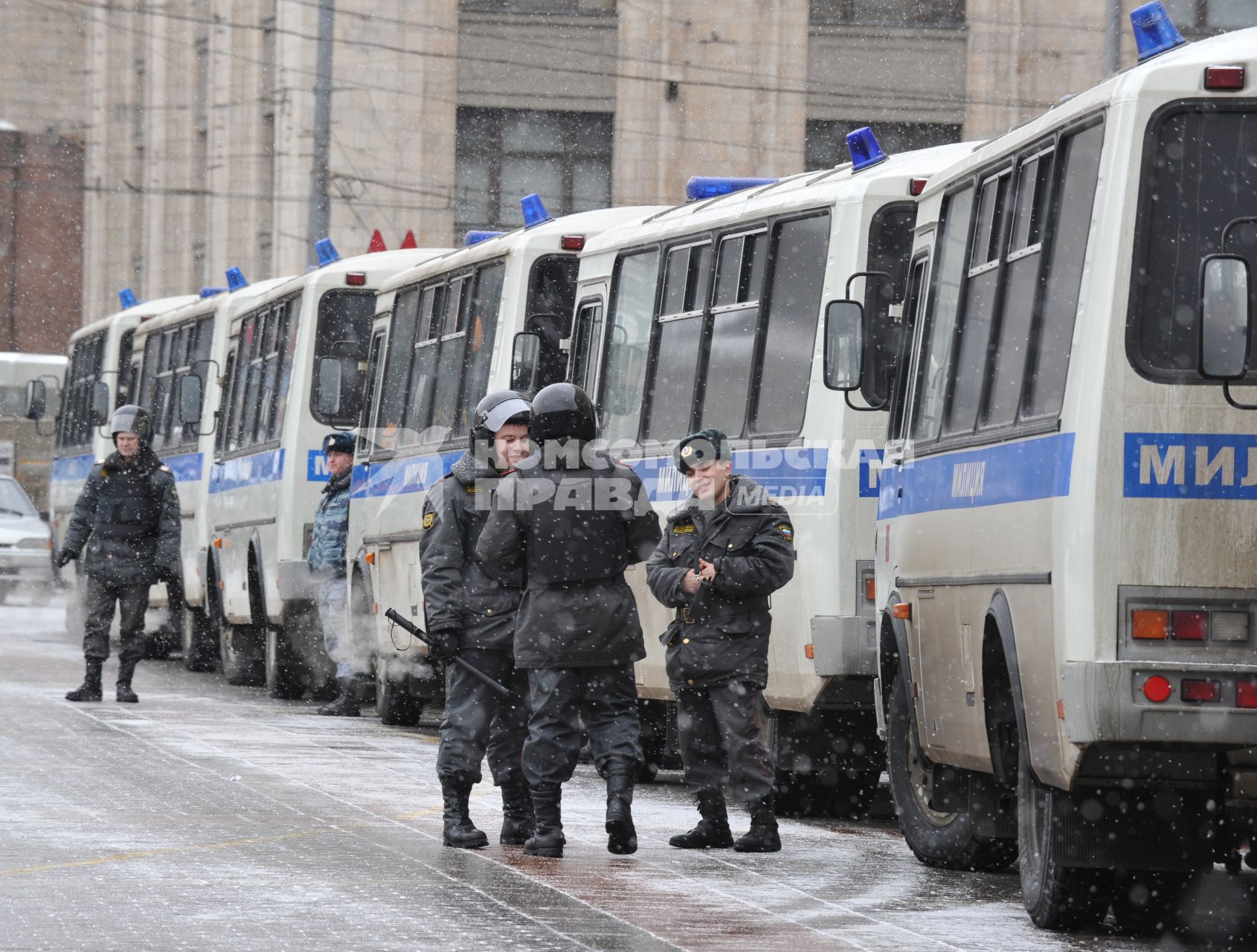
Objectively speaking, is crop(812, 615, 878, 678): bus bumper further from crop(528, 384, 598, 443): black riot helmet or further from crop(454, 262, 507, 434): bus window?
crop(454, 262, 507, 434): bus window

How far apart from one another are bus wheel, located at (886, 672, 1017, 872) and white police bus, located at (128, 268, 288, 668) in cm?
1391

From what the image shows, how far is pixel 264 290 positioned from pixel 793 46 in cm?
1501

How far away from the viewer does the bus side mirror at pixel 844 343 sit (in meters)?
12.3

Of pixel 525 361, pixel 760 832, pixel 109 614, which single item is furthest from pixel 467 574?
pixel 109 614

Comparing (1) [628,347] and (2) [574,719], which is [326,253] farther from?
(2) [574,719]


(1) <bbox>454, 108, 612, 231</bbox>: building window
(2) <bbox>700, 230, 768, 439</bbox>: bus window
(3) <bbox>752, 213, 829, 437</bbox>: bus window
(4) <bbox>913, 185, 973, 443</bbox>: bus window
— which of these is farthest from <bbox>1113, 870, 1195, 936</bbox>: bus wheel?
(1) <bbox>454, 108, 612, 231</bbox>: building window

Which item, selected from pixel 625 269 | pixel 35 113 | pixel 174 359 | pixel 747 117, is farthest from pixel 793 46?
pixel 35 113

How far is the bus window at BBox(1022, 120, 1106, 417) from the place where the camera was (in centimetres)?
903

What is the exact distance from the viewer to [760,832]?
38.3 ft

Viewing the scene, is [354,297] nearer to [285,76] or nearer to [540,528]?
[540,528]

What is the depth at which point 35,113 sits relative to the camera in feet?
231

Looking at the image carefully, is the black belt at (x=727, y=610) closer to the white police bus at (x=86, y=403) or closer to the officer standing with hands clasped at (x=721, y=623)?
the officer standing with hands clasped at (x=721, y=623)

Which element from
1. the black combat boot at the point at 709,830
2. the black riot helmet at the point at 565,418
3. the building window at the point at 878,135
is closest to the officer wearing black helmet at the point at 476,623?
the black riot helmet at the point at 565,418

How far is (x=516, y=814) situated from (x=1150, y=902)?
2.97m
